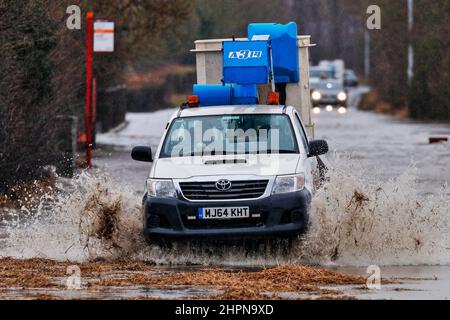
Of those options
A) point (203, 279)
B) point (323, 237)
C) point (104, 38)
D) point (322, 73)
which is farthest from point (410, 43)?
point (203, 279)

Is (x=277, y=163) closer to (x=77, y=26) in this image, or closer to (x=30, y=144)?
(x=30, y=144)

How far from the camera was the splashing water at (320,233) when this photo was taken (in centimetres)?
1399

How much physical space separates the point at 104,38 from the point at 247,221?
15988 mm

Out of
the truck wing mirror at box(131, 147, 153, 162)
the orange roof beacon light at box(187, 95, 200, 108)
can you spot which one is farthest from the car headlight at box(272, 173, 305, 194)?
the orange roof beacon light at box(187, 95, 200, 108)

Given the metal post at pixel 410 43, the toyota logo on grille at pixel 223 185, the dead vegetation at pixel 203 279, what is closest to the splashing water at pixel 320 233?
the toyota logo on grille at pixel 223 185

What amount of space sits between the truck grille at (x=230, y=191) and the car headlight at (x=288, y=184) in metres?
0.12

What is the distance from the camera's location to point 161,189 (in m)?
13.9

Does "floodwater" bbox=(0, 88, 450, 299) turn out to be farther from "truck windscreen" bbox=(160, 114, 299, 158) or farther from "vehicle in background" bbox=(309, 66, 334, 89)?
"vehicle in background" bbox=(309, 66, 334, 89)

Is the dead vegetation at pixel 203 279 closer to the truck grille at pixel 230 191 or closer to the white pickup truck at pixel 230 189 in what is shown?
the white pickup truck at pixel 230 189

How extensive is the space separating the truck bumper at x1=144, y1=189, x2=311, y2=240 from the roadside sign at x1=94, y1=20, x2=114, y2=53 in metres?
15.5

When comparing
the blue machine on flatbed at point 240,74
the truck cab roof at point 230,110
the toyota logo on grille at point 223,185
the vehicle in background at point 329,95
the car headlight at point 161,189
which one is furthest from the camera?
the vehicle in background at point 329,95

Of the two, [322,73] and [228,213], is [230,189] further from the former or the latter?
[322,73]
